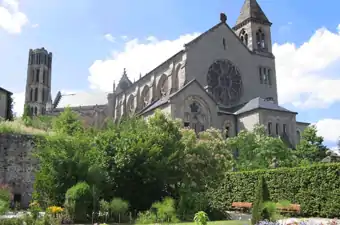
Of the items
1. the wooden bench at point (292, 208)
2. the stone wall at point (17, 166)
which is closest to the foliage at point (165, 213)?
the wooden bench at point (292, 208)

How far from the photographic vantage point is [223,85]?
48.2m

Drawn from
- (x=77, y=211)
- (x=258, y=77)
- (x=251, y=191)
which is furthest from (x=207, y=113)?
(x=77, y=211)

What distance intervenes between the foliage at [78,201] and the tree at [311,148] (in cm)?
2594

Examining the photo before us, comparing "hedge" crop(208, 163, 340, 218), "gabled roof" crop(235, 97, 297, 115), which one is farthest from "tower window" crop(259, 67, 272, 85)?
"hedge" crop(208, 163, 340, 218)

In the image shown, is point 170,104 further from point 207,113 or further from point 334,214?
point 334,214

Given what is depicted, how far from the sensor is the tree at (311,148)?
3672 cm

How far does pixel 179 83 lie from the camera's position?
4594cm

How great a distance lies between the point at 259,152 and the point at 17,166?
20813 millimetres

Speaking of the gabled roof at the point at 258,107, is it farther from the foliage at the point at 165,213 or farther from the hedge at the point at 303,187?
the foliage at the point at 165,213

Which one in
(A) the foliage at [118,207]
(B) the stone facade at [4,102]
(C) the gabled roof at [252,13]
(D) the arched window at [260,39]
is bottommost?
(A) the foliage at [118,207]

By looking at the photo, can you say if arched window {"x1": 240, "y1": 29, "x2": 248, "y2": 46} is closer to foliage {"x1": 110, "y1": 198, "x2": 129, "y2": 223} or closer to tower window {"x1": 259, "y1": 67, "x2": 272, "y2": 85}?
tower window {"x1": 259, "y1": 67, "x2": 272, "y2": 85}

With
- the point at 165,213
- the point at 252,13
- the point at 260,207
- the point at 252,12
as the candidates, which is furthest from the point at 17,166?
the point at 252,12

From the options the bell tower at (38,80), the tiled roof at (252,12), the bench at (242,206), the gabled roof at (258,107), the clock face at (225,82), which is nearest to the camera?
the bench at (242,206)

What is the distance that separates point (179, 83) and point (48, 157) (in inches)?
1143
